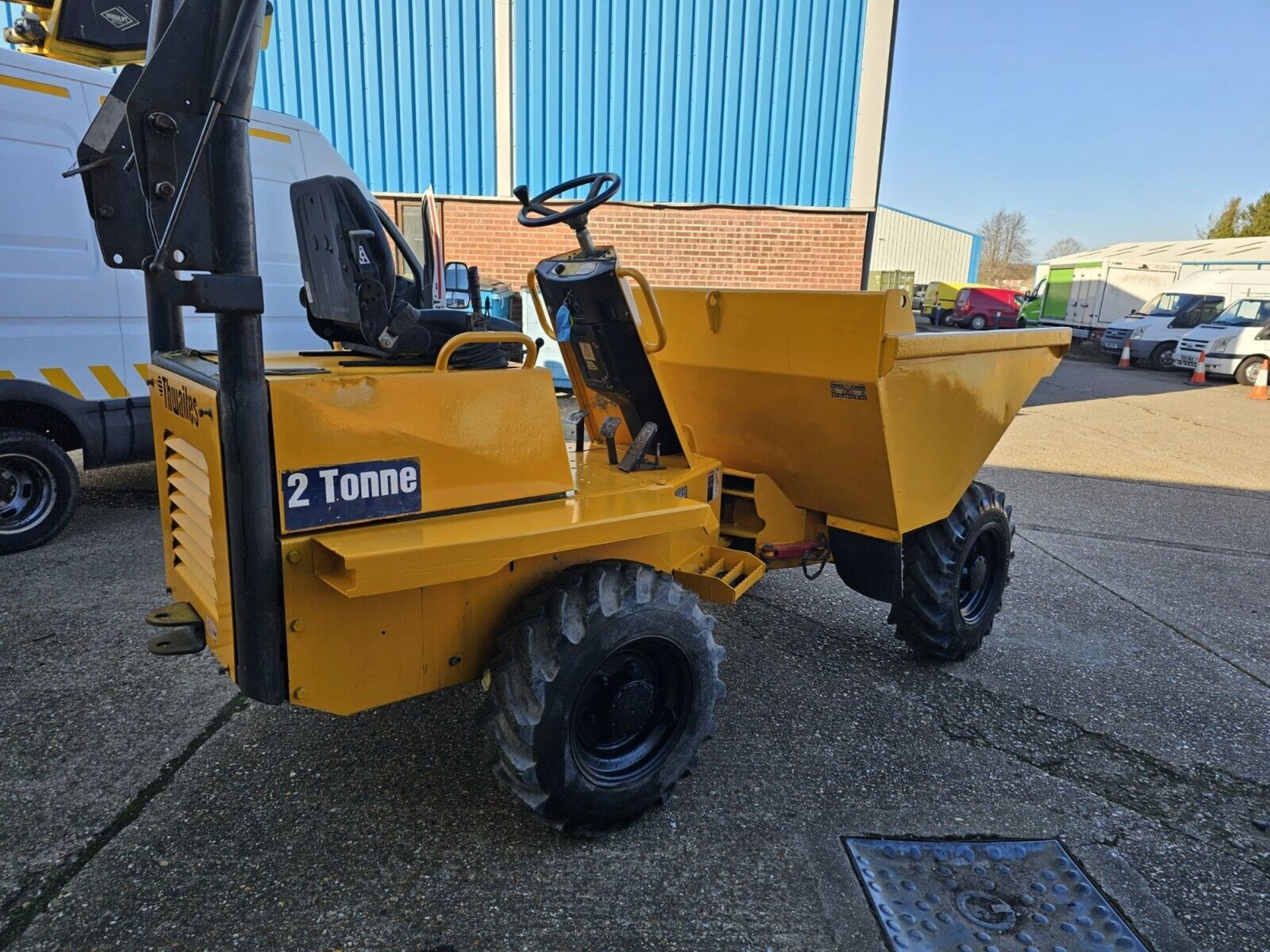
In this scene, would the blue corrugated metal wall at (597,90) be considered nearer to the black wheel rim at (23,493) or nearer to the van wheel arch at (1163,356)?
the black wheel rim at (23,493)

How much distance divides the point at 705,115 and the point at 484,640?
1048cm

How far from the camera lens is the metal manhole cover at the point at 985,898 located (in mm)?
2344

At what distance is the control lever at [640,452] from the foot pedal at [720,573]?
1.41 feet

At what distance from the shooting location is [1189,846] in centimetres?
279

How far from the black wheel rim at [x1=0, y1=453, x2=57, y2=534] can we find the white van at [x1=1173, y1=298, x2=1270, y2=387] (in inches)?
826

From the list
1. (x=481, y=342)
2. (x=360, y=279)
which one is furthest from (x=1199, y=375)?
(x=360, y=279)

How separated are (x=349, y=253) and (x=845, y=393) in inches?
71.4

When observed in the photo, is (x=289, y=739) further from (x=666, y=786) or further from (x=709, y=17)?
(x=709, y=17)

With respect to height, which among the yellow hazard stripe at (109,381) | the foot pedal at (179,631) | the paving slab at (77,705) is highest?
the yellow hazard stripe at (109,381)

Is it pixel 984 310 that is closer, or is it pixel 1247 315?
pixel 1247 315

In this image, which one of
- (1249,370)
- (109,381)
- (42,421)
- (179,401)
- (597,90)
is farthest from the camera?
(1249,370)

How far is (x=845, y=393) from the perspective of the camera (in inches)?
Answer: 124

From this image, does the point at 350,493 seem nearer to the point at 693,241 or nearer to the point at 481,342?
the point at 481,342

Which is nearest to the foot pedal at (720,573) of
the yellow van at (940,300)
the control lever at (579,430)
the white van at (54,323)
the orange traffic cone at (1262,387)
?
the control lever at (579,430)
